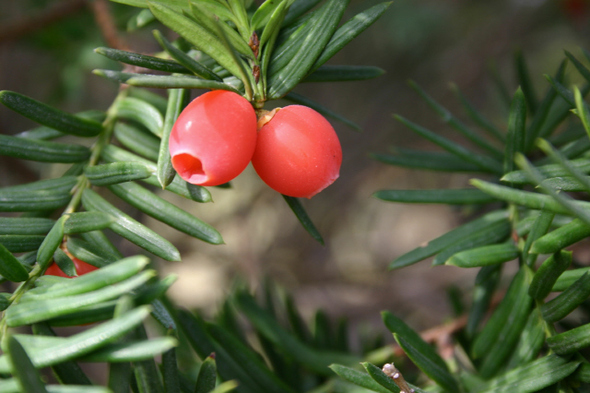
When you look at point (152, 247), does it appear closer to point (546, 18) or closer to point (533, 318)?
point (533, 318)

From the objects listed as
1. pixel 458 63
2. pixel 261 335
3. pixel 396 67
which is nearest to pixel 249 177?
pixel 396 67

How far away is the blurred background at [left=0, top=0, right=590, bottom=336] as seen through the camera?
203cm

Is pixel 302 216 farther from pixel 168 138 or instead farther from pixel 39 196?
pixel 39 196

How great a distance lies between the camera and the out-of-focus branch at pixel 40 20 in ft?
4.09

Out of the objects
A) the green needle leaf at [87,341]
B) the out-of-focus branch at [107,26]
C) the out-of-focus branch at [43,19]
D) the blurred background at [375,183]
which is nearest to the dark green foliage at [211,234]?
the green needle leaf at [87,341]

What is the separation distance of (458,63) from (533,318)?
Result: 1.80m

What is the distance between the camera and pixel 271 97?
63cm

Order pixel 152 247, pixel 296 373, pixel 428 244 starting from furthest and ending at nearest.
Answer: pixel 296 373
pixel 428 244
pixel 152 247

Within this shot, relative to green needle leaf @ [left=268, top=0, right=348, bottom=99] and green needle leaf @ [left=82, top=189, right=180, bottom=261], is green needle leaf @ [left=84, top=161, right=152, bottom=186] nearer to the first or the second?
green needle leaf @ [left=82, top=189, right=180, bottom=261]

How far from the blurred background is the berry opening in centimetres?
137

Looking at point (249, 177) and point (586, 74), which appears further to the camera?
point (249, 177)

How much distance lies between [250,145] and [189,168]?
9 cm

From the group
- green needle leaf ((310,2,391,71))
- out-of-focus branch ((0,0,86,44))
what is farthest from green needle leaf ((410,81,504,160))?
out-of-focus branch ((0,0,86,44))

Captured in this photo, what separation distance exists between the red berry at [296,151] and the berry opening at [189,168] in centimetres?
7
